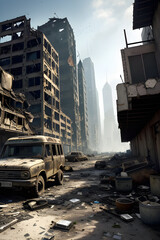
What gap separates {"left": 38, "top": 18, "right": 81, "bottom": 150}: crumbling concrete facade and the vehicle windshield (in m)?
70.7

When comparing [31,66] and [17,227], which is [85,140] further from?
[17,227]

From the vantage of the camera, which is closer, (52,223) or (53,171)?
(52,223)

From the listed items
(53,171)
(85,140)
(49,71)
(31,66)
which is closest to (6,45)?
(31,66)

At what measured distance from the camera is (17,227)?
135 inches

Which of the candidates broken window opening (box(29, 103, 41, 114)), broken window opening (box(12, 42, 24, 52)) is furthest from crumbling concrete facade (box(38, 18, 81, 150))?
broken window opening (box(29, 103, 41, 114))

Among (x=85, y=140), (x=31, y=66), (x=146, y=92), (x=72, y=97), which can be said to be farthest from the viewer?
(x=85, y=140)

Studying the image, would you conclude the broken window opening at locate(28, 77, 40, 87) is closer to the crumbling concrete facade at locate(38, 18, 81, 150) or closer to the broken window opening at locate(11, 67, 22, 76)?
the broken window opening at locate(11, 67, 22, 76)

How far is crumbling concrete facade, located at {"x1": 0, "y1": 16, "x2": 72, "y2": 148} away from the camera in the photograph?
3756 centimetres

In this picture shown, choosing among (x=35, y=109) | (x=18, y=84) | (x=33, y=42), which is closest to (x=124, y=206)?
(x=35, y=109)

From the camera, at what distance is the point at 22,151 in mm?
6516

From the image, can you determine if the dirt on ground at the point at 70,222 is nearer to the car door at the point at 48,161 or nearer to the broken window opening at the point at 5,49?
the car door at the point at 48,161

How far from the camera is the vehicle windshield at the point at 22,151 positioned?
6.39 meters

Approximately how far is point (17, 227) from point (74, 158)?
19573 mm

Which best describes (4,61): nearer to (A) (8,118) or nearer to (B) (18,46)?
(B) (18,46)
